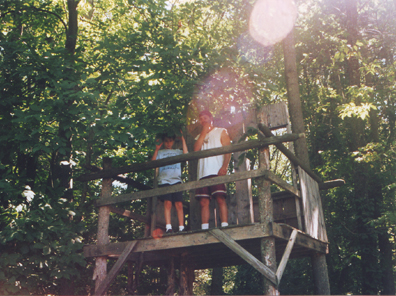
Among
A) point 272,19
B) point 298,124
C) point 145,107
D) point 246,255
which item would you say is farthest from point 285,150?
point 272,19

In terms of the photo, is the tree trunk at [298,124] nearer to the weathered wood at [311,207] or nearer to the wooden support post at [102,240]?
the weathered wood at [311,207]

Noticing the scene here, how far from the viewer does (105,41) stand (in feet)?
27.4

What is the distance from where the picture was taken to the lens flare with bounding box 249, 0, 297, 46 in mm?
11805

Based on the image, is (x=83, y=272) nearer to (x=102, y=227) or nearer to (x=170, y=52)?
(x=102, y=227)

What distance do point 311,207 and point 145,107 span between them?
4.18 m

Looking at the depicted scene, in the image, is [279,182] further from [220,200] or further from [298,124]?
[298,124]

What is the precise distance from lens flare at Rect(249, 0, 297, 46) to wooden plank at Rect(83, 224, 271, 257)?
6796 mm

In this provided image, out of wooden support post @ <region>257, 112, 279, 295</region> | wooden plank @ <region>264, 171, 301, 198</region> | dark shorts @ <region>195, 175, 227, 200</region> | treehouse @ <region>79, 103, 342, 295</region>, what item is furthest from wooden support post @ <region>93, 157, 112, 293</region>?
wooden plank @ <region>264, 171, 301, 198</region>

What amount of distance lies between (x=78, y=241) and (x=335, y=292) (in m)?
12.2

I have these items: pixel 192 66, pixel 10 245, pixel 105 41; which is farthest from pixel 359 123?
pixel 10 245

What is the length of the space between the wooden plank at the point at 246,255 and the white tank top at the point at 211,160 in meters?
1.07

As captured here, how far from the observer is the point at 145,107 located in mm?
9203

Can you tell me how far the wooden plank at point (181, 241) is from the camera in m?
6.31

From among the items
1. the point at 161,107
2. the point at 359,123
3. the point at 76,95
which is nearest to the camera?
the point at 76,95
